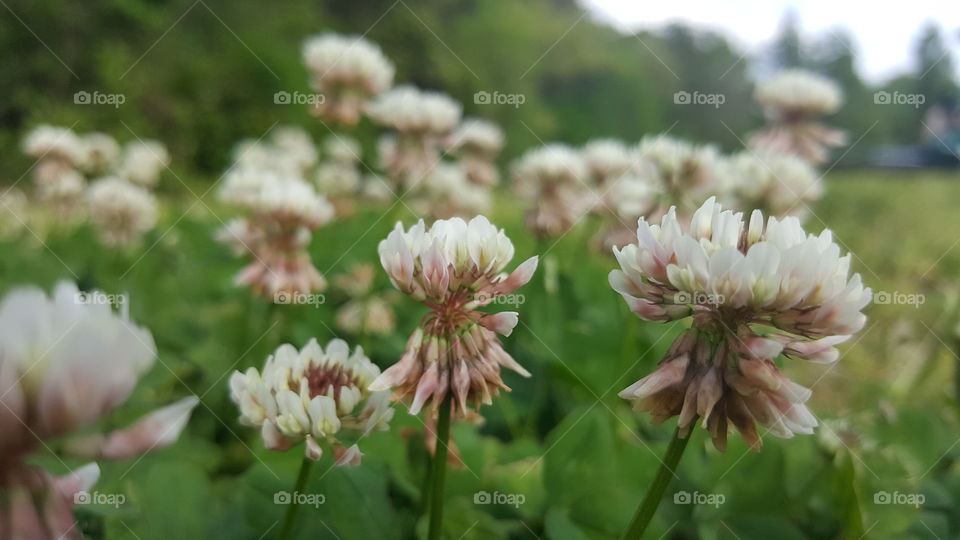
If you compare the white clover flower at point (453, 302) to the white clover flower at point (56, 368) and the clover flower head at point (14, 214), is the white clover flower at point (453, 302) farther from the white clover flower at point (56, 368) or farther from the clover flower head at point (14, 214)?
the clover flower head at point (14, 214)

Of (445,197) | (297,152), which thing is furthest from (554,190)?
(297,152)

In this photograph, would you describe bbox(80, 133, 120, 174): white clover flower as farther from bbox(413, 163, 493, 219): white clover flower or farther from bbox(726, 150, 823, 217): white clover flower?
bbox(726, 150, 823, 217): white clover flower

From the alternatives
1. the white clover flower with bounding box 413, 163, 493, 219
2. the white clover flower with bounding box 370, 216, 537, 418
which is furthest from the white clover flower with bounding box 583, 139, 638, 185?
the white clover flower with bounding box 370, 216, 537, 418

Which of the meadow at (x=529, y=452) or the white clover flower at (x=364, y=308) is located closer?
the meadow at (x=529, y=452)

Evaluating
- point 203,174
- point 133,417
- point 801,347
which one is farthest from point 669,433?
point 203,174

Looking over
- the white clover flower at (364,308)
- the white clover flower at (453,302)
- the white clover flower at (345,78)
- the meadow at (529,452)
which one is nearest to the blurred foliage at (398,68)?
the white clover flower at (345,78)

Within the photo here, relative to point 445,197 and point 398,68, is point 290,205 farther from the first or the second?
point 398,68
